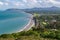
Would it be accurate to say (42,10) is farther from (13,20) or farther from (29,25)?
(13,20)

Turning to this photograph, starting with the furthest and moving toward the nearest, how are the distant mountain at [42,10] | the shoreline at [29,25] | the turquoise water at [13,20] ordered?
the distant mountain at [42,10]
the turquoise water at [13,20]
the shoreline at [29,25]

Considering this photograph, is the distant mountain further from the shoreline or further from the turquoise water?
the shoreline

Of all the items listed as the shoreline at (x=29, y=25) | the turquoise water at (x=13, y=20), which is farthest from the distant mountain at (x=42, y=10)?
the shoreline at (x=29, y=25)

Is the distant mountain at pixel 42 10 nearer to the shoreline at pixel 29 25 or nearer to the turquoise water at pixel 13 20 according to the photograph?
the turquoise water at pixel 13 20

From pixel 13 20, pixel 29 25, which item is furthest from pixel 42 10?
pixel 13 20

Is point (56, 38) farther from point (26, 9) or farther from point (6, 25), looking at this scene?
point (6, 25)

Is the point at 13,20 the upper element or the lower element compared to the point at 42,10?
lower

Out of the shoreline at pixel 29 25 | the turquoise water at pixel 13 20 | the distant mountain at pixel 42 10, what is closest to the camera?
the shoreline at pixel 29 25

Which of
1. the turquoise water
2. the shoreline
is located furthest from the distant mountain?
the shoreline
